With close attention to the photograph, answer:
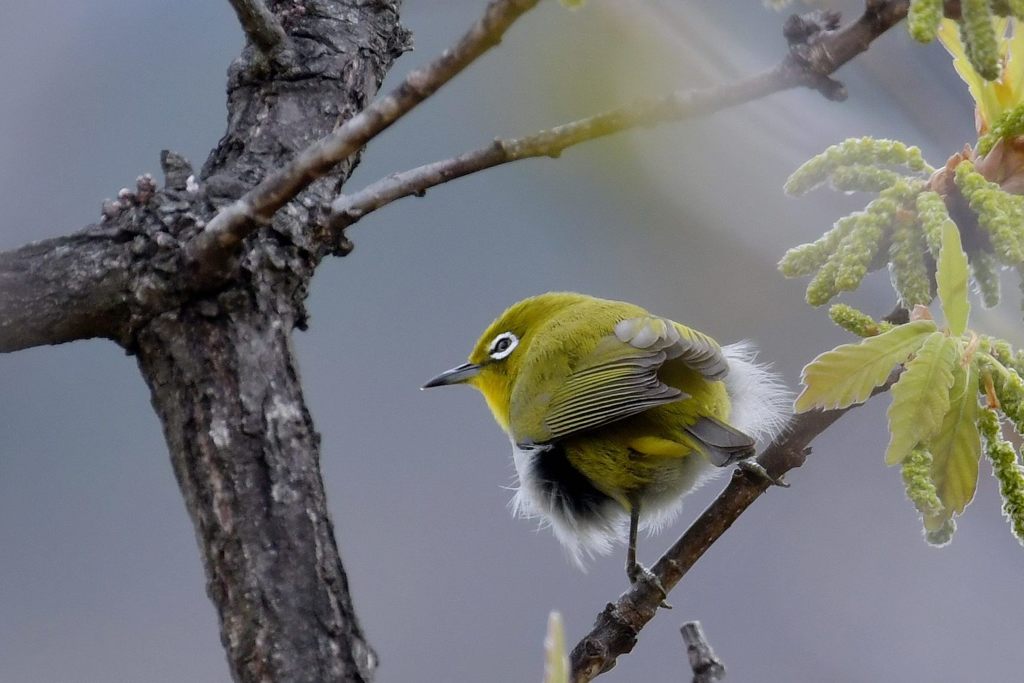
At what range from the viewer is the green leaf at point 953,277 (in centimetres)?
112

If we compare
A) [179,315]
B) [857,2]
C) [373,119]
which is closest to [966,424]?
[373,119]

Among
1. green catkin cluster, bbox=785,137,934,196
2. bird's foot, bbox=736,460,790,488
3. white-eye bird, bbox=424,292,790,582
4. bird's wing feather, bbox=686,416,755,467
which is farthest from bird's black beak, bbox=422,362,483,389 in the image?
green catkin cluster, bbox=785,137,934,196

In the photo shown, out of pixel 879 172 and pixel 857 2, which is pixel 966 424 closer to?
pixel 879 172

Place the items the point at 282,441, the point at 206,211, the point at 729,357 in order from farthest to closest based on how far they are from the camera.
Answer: the point at 729,357 → the point at 206,211 → the point at 282,441

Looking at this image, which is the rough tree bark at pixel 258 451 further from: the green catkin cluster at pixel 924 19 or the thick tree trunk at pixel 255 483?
the green catkin cluster at pixel 924 19

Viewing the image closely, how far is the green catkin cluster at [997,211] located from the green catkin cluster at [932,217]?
0.15 feet

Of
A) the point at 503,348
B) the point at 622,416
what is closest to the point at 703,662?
the point at 622,416

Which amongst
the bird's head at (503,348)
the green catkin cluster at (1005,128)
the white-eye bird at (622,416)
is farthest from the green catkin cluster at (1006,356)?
the bird's head at (503,348)

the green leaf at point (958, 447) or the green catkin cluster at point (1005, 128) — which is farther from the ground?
the green catkin cluster at point (1005, 128)

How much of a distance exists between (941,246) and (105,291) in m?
1.24

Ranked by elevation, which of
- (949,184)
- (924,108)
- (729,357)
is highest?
(924,108)

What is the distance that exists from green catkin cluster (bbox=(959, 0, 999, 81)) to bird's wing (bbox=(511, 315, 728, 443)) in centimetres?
156

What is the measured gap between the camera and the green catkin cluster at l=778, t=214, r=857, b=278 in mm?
1299

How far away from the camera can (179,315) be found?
169 centimetres
